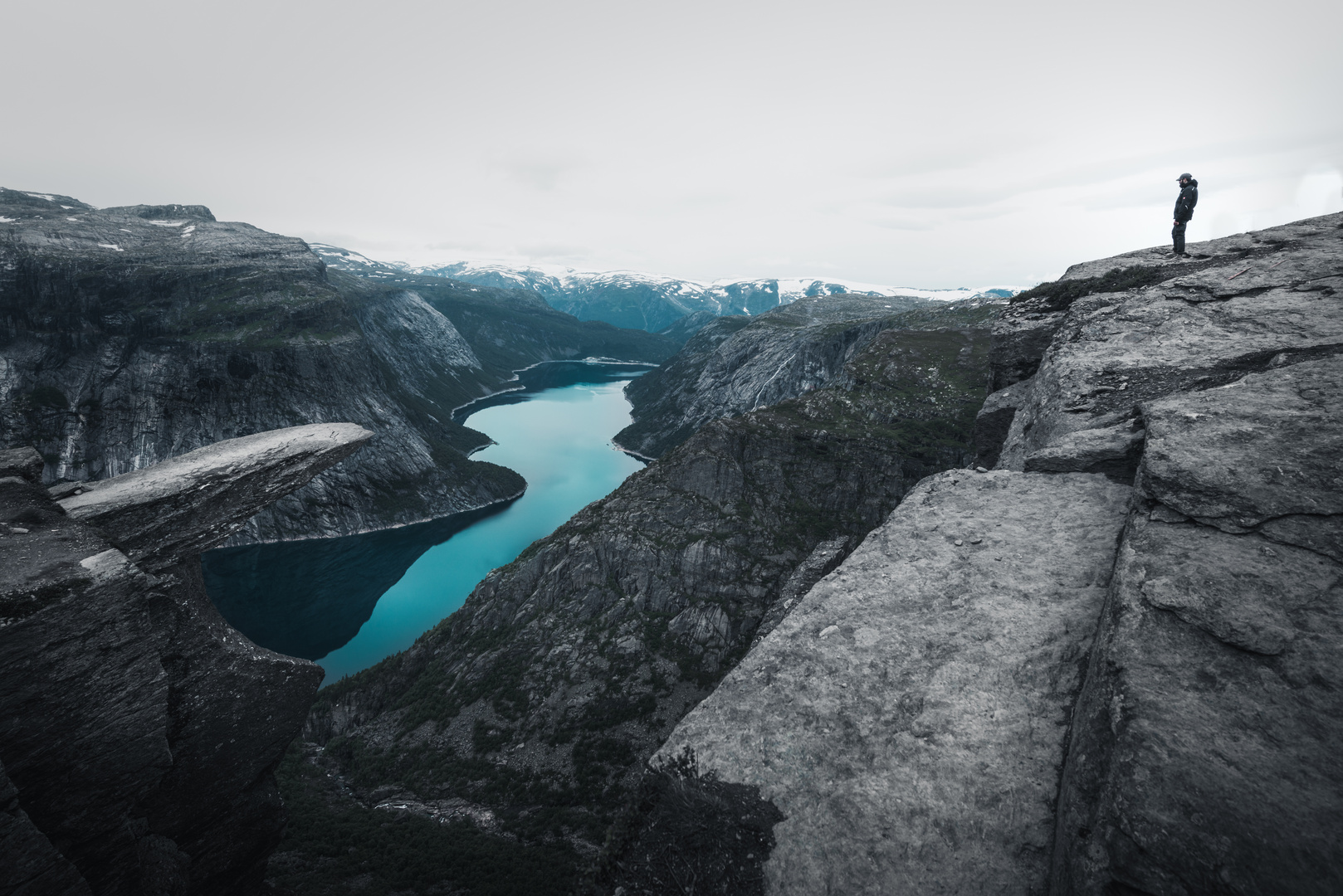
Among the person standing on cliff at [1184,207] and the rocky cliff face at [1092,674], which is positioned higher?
the person standing on cliff at [1184,207]

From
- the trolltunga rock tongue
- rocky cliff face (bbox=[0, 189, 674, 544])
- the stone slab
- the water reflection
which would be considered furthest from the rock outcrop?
rocky cliff face (bbox=[0, 189, 674, 544])

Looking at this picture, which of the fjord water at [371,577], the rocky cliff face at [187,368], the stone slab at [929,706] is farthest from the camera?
the rocky cliff face at [187,368]

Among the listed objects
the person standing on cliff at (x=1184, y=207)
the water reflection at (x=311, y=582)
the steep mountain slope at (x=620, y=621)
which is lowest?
the water reflection at (x=311, y=582)

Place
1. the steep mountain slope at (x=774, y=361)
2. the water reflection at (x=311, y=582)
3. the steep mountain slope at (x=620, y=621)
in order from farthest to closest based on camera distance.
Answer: the steep mountain slope at (x=774, y=361), the water reflection at (x=311, y=582), the steep mountain slope at (x=620, y=621)

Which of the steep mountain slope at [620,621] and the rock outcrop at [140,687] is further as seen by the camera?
the steep mountain slope at [620,621]

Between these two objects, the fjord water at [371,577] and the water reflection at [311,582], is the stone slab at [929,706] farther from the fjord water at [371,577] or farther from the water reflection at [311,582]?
the water reflection at [311,582]

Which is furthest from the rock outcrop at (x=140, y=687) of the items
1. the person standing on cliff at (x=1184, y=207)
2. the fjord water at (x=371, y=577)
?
the fjord water at (x=371, y=577)

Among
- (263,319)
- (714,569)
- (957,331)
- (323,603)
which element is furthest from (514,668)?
(263,319)

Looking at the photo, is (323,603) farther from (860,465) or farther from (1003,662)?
(1003,662)
